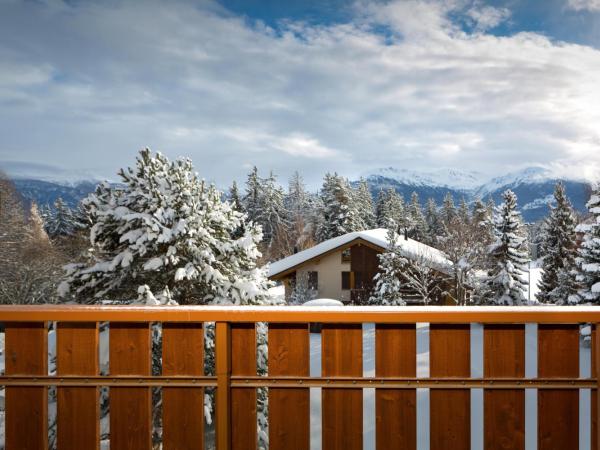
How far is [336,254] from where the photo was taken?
26125 mm

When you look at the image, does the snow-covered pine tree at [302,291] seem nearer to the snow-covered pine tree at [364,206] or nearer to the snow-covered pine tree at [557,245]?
the snow-covered pine tree at [557,245]

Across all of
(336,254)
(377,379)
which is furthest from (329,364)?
(336,254)

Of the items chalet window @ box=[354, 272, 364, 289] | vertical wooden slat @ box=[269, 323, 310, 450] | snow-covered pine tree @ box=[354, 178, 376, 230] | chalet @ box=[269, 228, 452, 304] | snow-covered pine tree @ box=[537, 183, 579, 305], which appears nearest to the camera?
vertical wooden slat @ box=[269, 323, 310, 450]

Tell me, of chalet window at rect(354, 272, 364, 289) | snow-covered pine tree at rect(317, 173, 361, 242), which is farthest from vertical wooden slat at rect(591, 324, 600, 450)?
snow-covered pine tree at rect(317, 173, 361, 242)

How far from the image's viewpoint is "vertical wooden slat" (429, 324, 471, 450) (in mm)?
1822

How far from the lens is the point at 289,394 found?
1.88 meters

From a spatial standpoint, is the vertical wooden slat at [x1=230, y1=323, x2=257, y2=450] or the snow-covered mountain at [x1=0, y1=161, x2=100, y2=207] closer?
the vertical wooden slat at [x1=230, y1=323, x2=257, y2=450]

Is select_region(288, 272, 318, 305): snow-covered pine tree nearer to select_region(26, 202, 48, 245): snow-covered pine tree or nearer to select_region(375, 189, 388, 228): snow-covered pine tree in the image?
select_region(26, 202, 48, 245): snow-covered pine tree

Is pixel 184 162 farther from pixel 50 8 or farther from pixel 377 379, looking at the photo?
pixel 377 379

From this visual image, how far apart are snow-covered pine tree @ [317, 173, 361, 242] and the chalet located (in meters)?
12.7

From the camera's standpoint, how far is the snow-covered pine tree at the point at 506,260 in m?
19.1

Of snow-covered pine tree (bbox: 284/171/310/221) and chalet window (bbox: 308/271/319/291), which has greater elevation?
snow-covered pine tree (bbox: 284/171/310/221)

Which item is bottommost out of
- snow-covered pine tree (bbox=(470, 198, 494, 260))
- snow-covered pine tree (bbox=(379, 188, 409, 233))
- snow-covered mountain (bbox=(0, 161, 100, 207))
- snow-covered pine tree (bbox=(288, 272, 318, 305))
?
snow-covered pine tree (bbox=(288, 272, 318, 305))

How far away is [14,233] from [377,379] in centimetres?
2201
